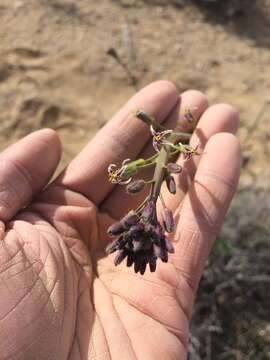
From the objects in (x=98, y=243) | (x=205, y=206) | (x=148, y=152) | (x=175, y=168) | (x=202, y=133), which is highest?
(x=175, y=168)

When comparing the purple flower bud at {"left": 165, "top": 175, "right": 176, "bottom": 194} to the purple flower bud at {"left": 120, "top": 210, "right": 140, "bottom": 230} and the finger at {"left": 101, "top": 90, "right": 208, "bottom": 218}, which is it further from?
the finger at {"left": 101, "top": 90, "right": 208, "bottom": 218}

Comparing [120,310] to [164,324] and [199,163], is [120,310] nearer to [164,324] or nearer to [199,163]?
[164,324]

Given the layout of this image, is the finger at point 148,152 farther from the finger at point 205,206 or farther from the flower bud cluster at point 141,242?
the flower bud cluster at point 141,242

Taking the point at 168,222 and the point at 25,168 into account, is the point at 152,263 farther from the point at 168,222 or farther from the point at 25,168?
the point at 25,168

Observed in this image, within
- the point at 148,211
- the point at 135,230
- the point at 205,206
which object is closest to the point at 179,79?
the point at 205,206

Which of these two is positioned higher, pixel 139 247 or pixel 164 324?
pixel 139 247

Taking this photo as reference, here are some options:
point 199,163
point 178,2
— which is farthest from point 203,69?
point 199,163
